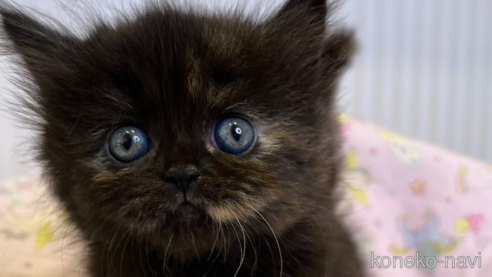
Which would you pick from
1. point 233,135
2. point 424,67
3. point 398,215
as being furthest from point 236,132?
point 424,67

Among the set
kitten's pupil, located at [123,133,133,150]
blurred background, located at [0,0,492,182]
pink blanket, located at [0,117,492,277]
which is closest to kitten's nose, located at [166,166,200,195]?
kitten's pupil, located at [123,133,133,150]

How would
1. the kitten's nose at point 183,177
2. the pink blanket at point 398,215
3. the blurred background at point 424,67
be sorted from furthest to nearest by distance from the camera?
the blurred background at point 424,67
the pink blanket at point 398,215
the kitten's nose at point 183,177

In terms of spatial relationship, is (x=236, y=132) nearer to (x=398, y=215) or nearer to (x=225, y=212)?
(x=225, y=212)

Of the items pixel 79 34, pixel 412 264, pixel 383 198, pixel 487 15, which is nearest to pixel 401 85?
pixel 487 15

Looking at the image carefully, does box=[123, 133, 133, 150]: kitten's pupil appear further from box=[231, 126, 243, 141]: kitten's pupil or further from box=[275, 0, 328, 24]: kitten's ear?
box=[275, 0, 328, 24]: kitten's ear

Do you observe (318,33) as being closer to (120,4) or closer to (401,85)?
(120,4)

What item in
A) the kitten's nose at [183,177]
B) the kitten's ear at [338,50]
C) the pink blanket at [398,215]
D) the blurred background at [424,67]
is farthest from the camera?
the blurred background at [424,67]

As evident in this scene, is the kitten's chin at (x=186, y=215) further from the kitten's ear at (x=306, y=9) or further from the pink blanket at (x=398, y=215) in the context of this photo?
the pink blanket at (x=398, y=215)

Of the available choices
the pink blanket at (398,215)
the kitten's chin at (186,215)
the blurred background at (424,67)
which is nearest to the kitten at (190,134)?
the kitten's chin at (186,215)
